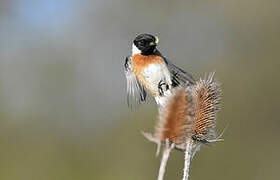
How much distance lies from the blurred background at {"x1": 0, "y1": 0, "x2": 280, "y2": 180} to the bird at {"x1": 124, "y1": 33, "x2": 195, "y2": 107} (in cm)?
469

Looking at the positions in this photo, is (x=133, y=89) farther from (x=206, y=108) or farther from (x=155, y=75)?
(x=206, y=108)

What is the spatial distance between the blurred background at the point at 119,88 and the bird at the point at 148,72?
4.69m

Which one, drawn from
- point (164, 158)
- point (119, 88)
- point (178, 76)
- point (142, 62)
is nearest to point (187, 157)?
point (164, 158)

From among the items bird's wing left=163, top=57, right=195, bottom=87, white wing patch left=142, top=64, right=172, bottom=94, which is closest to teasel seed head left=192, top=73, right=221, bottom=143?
bird's wing left=163, top=57, right=195, bottom=87

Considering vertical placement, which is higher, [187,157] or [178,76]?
[178,76]

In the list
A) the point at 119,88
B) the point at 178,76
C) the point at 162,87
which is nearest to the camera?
the point at 178,76

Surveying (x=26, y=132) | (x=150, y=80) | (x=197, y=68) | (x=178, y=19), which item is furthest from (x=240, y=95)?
(x=150, y=80)

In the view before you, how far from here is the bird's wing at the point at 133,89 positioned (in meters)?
4.75

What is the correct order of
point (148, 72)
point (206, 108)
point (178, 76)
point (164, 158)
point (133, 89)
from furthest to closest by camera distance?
point (133, 89)
point (148, 72)
point (178, 76)
point (206, 108)
point (164, 158)

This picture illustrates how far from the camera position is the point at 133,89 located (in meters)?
4.86

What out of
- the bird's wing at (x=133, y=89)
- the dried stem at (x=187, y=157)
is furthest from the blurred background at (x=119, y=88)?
the dried stem at (x=187, y=157)

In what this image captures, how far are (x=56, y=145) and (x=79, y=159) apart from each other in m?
0.61

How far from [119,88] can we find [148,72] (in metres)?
7.11

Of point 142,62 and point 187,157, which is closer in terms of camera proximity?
point 187,157
